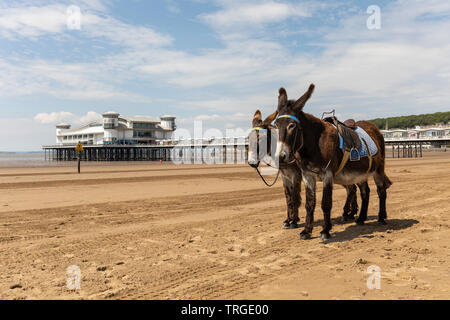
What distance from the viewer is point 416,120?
165625 mm

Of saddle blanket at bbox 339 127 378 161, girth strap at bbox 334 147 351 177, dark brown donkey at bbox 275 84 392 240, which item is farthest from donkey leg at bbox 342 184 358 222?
girth strap at bbox 334 147 351 177

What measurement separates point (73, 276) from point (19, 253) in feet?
6.34

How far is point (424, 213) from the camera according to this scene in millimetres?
8414

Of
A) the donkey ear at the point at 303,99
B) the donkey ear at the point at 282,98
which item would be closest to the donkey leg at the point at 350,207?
the donkey ear at the point at 303,99

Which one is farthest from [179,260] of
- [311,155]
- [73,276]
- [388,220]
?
[388,220]

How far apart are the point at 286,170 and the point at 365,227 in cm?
221

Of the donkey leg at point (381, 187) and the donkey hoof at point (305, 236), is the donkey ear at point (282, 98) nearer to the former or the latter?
the donkey hoof at point (305, 236)

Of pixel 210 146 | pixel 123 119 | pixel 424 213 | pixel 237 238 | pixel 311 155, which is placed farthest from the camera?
pixel 123 119

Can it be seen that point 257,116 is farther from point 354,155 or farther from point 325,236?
point 325,236

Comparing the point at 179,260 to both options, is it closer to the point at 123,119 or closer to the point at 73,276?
the point at 73,276

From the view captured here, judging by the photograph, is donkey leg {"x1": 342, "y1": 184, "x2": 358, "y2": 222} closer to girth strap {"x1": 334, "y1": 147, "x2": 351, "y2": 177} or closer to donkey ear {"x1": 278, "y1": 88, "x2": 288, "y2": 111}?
girth strap {"x1": 334, "y1": 147, "x2": 351, "y2": 177}

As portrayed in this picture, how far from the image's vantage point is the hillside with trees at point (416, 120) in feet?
506

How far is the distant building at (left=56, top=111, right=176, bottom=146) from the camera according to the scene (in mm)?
85375

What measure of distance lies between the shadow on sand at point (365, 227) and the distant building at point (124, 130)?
77.3 metres
